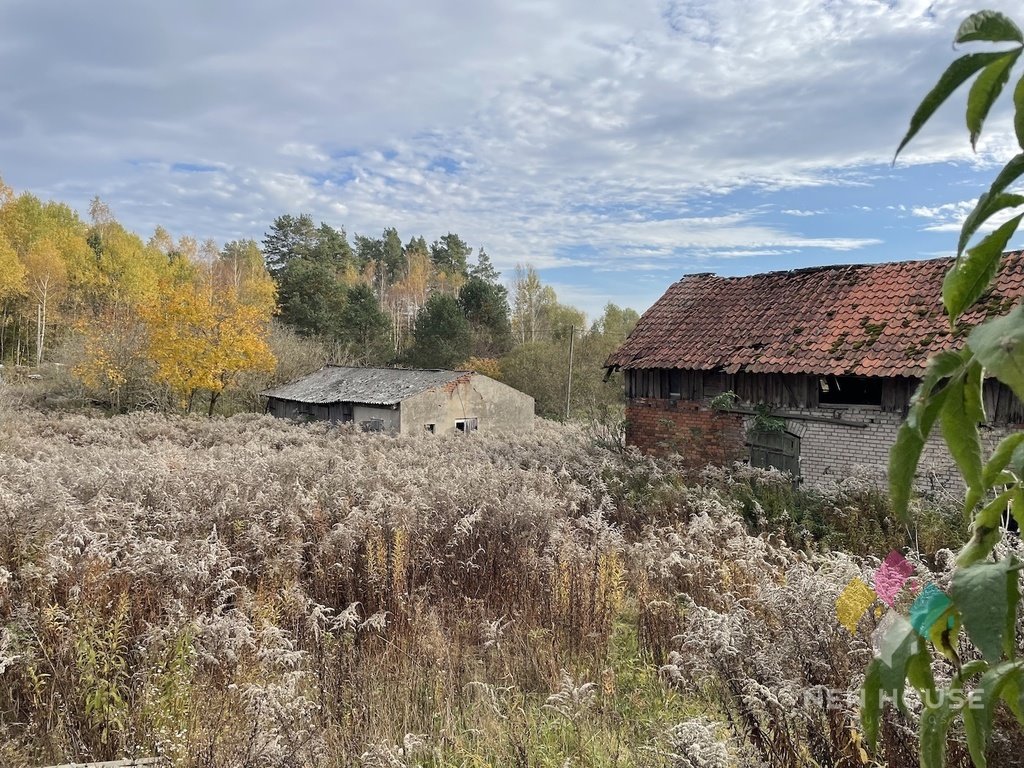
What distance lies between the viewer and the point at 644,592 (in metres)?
6.21

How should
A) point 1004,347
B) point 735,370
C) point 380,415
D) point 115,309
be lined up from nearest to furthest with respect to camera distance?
point 1004,347 < point 735,370 < point 380,415 < point 115,309

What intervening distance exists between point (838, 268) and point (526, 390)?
26718mm

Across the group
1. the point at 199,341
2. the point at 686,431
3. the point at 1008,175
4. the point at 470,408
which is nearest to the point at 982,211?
the point at 1008,175

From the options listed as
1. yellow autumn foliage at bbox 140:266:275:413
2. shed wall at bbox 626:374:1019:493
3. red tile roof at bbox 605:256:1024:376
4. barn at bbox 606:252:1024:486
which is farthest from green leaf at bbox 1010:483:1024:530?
yellow autumn foliage at bbox 140:266:275:413

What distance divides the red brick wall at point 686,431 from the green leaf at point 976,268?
15.8 m

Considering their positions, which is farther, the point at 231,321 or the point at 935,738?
the point at 231,321

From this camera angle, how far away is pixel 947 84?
0.66 m

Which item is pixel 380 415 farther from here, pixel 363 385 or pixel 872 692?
pixel 872 692

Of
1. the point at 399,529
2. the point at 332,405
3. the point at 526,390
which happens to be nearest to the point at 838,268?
the point at 399,529

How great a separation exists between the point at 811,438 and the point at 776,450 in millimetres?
869

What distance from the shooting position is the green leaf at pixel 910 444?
2.08 ft

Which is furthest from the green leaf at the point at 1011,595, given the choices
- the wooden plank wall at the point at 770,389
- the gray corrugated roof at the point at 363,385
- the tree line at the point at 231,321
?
the gray corrugated roof at the point at 363,385

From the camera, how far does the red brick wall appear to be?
16172 millimetres

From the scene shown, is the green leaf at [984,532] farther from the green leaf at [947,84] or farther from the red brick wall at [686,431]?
the red brick wall at [686,431]
